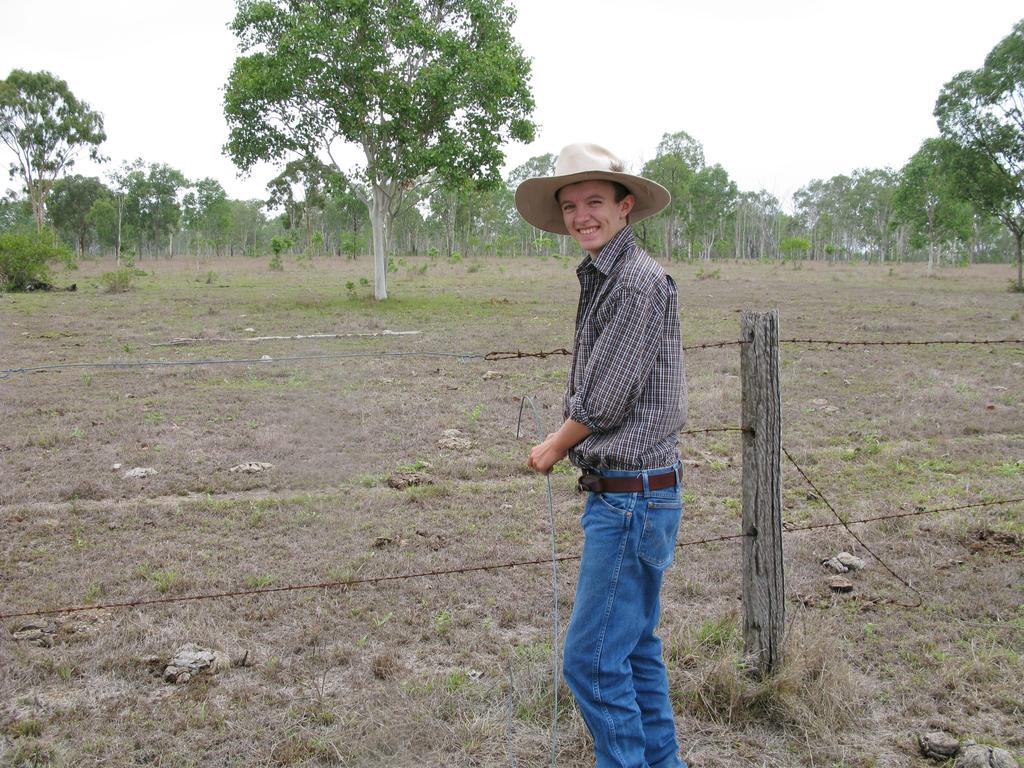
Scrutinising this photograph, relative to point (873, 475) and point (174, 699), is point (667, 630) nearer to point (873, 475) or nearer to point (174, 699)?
point (174, 699)

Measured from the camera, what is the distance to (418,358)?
40.5ft

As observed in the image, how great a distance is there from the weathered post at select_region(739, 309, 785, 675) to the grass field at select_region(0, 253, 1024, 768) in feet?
0.48

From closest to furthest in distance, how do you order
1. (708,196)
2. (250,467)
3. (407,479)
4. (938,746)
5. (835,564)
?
(938,746)
(835,564)
(407,479)
(250,467)
(708,196)

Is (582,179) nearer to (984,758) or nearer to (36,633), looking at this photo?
(984,758)

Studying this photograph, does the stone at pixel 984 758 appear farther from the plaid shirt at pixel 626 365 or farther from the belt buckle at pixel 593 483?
the belt buckle at pixel 593 483

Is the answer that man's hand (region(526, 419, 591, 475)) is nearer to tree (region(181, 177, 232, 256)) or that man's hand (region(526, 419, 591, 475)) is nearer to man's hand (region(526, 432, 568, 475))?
man's hand (region(526, 432, 568, 475))

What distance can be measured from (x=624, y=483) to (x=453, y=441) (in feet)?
17.8

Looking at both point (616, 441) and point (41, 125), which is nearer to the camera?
point (616, 441)

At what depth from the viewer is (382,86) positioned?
776 inches

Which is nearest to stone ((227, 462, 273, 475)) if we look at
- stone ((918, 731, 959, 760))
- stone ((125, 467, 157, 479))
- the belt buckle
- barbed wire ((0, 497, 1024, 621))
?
stone ((125, 467, 157, 479))

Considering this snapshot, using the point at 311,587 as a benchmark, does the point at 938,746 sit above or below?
below

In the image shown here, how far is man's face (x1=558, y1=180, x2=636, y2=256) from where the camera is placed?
2316 mm

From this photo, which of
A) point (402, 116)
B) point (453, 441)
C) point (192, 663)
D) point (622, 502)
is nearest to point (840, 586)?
point (622, 502)

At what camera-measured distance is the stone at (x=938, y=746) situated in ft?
9.30
